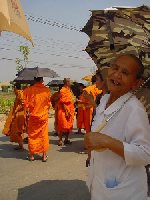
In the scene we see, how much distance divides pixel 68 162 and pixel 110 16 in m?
5.55

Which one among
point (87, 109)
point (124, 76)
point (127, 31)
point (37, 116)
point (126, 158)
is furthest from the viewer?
point (87, 109)

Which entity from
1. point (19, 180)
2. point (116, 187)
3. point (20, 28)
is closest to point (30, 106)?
point (19, 180)

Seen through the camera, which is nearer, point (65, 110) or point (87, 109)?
point (87, 109)

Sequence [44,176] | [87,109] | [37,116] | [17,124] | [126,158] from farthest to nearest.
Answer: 1. [87,109]
2. [17,124]
3. [37,116]
4. [44,176]
5. [126,158]

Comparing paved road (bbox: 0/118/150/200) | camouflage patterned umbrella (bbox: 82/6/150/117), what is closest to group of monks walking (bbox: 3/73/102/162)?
paved road (bbox: 0/118/150/200)

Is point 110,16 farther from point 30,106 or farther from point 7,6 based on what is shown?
point 30,106

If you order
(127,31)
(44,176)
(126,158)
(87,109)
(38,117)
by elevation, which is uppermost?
(127,31)

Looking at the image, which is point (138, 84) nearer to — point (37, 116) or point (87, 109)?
point (37, 116)

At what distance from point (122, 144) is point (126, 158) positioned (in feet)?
0.25

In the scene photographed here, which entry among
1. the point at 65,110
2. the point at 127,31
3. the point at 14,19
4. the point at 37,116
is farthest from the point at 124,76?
the point at 65,110

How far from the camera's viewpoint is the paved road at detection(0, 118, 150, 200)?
17.3 feet

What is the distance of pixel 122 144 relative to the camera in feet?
6.35

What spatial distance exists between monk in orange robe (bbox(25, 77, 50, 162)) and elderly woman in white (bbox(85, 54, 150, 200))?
5563 millimetres

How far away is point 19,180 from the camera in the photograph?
6.04 m
